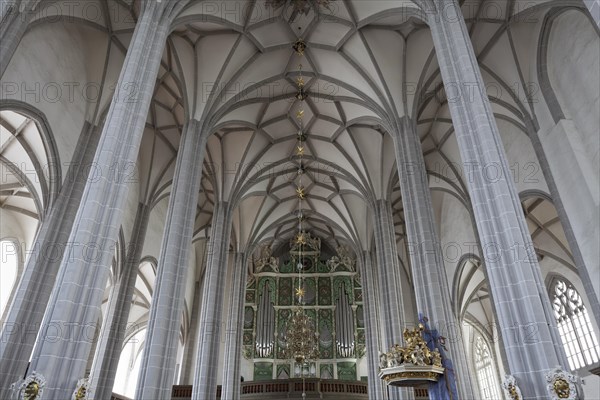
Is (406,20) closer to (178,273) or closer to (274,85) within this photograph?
(274,85)

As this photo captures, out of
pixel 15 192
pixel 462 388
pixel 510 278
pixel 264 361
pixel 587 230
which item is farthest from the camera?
pixel 264 361

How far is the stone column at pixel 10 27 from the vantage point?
335 inches

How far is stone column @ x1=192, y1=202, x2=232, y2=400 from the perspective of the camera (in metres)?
15.1

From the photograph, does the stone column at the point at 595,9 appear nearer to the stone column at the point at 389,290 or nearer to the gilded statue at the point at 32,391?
the gilded statue at the point at 32,391

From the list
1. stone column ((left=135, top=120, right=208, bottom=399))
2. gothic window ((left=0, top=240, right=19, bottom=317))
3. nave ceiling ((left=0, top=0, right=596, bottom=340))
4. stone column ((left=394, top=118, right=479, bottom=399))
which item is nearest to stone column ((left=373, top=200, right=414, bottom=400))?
nave ceiling ((left=0, top=0, right=596, bottom=340))

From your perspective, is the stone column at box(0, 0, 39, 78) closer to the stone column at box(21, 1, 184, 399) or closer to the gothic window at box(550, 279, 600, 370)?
the stone column at box(21, 1, 184, 399)

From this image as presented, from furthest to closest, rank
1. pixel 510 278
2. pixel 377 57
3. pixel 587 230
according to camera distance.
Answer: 1. pixel 377 57
2. pixel 587 230
3. pixel 510 278

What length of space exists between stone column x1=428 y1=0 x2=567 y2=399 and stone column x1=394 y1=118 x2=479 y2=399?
14.1ft

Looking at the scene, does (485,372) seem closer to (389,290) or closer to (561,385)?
(389,290)

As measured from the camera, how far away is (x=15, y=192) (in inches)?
674

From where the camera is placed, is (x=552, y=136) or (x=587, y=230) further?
(x=552, y=136)

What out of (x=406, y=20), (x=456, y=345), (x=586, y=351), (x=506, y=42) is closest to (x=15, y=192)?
(x=406, y=20)

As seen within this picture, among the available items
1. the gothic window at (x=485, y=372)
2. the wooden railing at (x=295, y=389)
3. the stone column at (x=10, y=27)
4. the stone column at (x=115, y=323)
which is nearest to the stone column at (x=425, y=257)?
the wooden railing at (x=295, y=389)

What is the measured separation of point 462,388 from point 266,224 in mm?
14834
